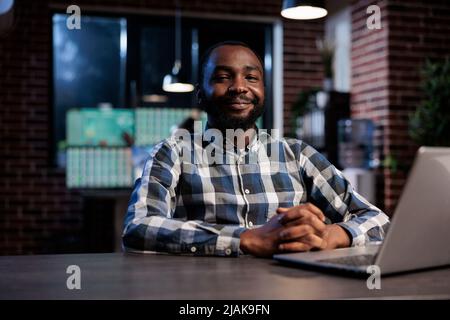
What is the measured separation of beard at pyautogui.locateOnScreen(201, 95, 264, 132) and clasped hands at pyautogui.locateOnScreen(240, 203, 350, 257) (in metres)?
0.48

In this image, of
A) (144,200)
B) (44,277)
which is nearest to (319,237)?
(144,200)

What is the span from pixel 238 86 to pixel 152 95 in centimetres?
406

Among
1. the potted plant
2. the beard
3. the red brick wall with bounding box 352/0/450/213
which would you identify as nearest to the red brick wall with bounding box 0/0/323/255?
the red brick wall with bounding box 352/0/450/213

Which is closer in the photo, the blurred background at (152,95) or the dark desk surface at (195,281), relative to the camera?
the dark desk surface at (195,281)

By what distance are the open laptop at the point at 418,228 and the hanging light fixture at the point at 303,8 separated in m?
1.47

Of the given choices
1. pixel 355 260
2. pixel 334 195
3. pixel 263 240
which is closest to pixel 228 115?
pixel 334 195

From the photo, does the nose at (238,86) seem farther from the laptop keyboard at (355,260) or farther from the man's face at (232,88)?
the laptop keyboard at (355,260)

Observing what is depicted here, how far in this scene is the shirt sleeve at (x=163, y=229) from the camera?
1237 millimetres

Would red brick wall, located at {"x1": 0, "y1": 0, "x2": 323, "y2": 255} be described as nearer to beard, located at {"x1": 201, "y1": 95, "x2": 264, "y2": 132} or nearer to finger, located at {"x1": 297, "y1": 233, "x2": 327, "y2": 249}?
beard, located at {"x1": 201, "y1": 95, "x2": 264, "y2": 132}

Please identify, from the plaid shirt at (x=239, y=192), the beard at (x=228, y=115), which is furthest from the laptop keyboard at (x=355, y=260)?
the beard at (x=228, y=115)

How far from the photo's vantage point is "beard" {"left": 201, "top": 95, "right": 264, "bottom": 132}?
5.22ft

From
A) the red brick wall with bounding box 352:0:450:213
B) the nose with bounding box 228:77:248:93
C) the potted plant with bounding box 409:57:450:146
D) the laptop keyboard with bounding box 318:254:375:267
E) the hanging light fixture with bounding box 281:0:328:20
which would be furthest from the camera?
the red brick wall with bounding box 352:0:450:213

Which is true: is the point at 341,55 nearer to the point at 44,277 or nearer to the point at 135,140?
the point at 135,140

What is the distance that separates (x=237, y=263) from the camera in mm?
1118
